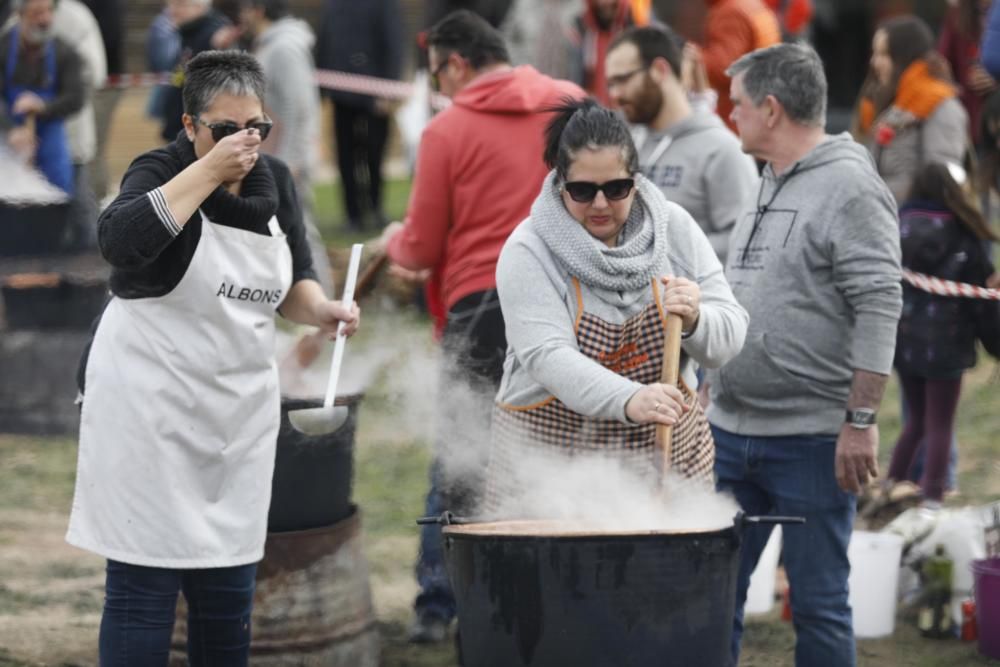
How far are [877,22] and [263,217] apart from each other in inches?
613

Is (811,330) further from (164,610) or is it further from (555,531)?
(164,610)

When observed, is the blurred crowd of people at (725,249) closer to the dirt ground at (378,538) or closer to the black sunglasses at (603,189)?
the black sunglasses at (603,189)

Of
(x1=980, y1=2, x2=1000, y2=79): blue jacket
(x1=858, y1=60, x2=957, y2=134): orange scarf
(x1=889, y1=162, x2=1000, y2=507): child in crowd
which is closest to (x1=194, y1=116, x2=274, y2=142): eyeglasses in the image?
(x1=980, y1=2, x2=1000, y2=79): blue jacket

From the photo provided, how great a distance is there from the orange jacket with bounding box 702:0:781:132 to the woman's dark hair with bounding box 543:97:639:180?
4426 mm

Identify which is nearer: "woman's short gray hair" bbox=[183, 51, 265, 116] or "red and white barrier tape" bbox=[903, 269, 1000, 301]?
"woman's short gray hair" bbox=[183, 51, 265, 116]

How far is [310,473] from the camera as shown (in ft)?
16.2

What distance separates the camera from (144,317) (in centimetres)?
400

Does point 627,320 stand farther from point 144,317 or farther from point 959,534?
point 959,534

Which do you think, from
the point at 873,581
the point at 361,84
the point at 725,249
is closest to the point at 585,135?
the point at 725,249

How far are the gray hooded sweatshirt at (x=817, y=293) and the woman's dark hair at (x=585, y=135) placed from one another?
0.79 m

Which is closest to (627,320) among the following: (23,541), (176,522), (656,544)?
(656,544)

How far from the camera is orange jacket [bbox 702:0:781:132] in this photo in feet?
27.3

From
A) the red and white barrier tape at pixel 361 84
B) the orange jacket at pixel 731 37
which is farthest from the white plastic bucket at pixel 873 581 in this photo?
the red and white barrier tape at pixel 361 84

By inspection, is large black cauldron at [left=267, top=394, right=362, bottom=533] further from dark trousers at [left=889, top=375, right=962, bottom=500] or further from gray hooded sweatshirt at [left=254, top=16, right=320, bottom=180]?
gray hooded sweatshirt at [left=254, top=16, right=320, bottom=180]
